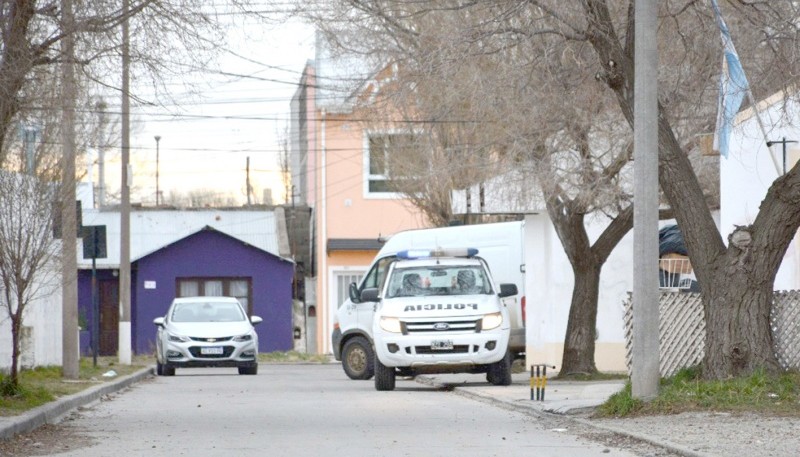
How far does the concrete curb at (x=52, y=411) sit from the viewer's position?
43.7ft

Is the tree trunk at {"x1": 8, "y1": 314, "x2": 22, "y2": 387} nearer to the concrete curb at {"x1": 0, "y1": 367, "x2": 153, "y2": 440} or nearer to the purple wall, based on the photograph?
the concrete curb at {"x1": 0, "y1": 367, "x2": 153, "y2": 440}

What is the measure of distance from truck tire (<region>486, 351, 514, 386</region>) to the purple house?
25.9m

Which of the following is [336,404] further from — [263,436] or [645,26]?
[645,26]

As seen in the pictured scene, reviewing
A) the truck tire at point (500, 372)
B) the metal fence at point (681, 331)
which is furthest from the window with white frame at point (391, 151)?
the metal fence at point (681, 331)

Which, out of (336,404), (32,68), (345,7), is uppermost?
(345,7)

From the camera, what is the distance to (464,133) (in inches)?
1088

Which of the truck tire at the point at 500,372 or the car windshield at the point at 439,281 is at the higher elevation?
the car windshield at the point at 439,281

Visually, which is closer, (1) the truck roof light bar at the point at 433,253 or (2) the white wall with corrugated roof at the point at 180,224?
(1) the truck roof light bar at the point at 433,253

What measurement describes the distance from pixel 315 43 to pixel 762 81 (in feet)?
25.0

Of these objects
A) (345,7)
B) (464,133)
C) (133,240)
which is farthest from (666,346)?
(133,240)

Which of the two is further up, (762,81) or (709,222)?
(762,81)

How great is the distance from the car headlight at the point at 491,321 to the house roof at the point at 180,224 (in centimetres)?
2812

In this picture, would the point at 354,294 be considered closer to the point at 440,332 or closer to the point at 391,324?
the point at 391,324

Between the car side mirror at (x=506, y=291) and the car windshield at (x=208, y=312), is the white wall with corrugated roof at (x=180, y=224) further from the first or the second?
the car side mirror at (x=506, y=291)
